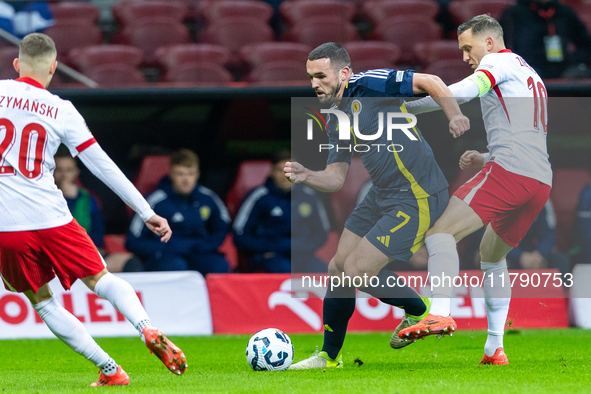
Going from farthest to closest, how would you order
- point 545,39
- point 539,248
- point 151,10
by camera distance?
point 151,10 < point 545,39 < point 539,248

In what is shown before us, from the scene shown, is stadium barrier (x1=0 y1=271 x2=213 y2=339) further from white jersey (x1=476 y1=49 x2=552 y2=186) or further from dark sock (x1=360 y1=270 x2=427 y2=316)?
white jersey (x1=476 y1=49 x2=552 y2=186)

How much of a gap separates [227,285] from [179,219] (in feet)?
3.04

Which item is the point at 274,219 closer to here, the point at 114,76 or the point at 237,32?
the point at 114,76

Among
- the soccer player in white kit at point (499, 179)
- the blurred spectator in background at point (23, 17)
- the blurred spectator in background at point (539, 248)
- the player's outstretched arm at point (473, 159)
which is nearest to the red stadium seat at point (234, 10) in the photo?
the blurred spectator in background at point (23, 17)

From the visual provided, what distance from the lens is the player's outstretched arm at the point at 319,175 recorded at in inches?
167

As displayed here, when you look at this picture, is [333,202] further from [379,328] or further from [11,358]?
[11,358]

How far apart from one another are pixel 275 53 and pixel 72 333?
5431mm

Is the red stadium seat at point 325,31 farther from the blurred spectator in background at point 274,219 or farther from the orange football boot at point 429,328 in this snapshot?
the orange football boot at point 429,328

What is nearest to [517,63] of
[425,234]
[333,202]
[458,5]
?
[425,234]

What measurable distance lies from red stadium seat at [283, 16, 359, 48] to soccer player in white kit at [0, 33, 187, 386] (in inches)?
208

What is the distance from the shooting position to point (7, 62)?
8133mm

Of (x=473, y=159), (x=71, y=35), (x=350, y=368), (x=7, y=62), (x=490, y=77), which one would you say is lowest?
(x=350, y=368)

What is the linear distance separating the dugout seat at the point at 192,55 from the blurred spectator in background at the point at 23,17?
140 cm

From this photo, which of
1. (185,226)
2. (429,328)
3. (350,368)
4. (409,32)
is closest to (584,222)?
(409,32)
